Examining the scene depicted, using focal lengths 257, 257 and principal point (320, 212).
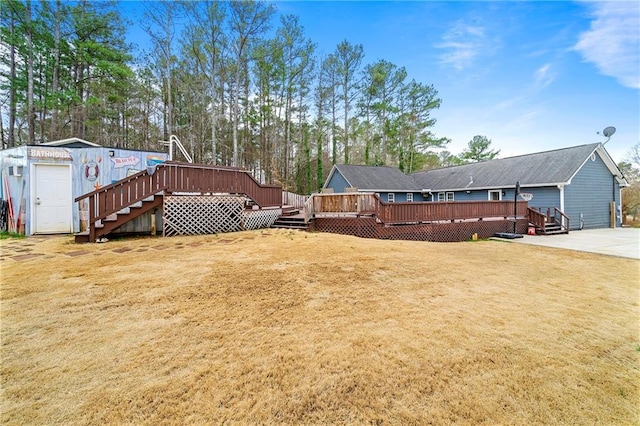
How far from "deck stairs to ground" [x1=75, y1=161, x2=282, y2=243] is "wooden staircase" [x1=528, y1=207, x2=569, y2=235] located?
14012mm

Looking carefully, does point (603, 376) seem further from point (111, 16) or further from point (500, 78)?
point (111, 16)

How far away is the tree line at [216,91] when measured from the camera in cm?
1342

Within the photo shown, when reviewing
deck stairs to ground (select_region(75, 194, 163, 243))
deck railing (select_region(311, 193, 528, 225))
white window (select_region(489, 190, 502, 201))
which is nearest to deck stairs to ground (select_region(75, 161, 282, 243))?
deck stairs to ground (select_region(75, 194, 163, 243))

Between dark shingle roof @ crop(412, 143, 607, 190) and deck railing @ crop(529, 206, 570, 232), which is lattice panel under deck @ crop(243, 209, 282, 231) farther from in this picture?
dark shingle roof @ crop(412, 143, 607, 190)

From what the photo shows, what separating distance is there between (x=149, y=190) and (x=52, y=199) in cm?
378

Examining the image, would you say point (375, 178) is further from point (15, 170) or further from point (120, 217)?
point (15, 170)

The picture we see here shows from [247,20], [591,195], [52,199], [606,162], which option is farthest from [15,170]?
[606,162]

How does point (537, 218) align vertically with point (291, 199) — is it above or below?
below

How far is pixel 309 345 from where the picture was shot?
257cm

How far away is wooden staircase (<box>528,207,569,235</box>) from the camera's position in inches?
504

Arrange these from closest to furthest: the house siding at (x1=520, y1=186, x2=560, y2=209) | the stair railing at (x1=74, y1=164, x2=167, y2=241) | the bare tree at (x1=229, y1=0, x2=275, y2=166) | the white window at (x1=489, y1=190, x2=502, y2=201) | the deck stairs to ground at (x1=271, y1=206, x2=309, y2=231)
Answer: the stair railing at (x1=74, y1=164, x2=167, y2=241) < the deck stairs to ground at (x1=271, y1=206, x2=309, y2=231) < the house siding at (x1=520, y1=186, x2=560, y2=209) < the bare tree at (x1=229, y1=0, x2=275, y2=166) < the white window at (x1=489, y1=190, x2=502, y2=201)

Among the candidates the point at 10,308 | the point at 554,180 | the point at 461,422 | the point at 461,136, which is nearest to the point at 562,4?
the point at 554,180

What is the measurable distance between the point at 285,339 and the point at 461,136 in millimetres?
37854

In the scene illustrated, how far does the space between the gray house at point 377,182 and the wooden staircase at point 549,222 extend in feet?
31.4
